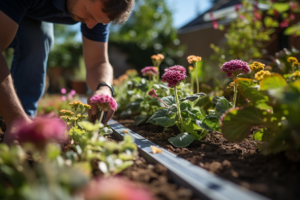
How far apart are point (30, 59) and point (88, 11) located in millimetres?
1039

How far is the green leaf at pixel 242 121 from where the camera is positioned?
3.20ft

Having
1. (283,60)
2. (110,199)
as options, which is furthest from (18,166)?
(283,60)

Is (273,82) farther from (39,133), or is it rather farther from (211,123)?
(39,133)

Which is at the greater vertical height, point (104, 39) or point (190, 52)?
point (104, 39)

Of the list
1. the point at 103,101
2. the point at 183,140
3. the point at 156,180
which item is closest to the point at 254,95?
the point at 183,140

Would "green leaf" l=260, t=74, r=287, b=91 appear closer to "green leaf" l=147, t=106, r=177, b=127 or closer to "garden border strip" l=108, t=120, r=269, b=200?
"garden border strip" l=108, t=120, r=269, b=200

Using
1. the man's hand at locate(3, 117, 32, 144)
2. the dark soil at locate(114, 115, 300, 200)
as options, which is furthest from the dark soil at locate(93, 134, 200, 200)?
Answer: the man's hand at locate(3, 117, 32, 144)

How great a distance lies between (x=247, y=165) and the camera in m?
0.98

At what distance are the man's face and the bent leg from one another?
0.70 metres

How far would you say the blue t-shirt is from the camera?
1298mm

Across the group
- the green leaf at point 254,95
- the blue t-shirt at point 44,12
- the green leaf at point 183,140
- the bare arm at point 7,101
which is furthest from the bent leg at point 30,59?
the green leaf at point 254,95

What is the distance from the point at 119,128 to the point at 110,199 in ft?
3.58

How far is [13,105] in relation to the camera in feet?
3.81

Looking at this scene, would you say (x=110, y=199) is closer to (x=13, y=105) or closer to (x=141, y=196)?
(x=141, y=196)
